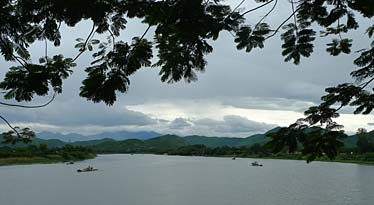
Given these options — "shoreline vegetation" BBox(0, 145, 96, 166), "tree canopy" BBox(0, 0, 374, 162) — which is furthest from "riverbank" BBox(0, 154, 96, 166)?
"tree canopy" BBox(0, 0, 374, 162)

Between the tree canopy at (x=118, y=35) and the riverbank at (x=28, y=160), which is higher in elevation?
the riverbank at (x=28, y=160)

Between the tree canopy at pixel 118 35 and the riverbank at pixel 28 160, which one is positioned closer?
the tree canopy at pixel 118 35

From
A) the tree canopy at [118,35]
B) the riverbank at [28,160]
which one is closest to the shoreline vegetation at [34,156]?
the riverbank at [28,160]

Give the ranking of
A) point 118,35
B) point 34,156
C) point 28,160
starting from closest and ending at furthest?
point 118,35
point 28,160
point 34,156

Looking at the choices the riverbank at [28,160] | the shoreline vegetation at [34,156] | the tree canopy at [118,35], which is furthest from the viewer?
the riverbank at [28,160]

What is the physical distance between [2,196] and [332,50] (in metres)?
45.6

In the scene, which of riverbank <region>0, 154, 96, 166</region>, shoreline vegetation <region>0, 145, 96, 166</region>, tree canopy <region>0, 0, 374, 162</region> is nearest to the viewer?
tree canopy <region>0, 0, 374, 162</region>

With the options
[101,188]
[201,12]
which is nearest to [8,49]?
[201,12]

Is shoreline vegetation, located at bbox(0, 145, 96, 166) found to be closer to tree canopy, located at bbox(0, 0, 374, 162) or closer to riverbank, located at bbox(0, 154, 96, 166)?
riverbank, located at bbox(0, 154, 96, 166)

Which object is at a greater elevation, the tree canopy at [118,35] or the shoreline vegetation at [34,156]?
the shoreline vegetation at [34,156]

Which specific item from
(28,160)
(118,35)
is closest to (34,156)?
(28,160)

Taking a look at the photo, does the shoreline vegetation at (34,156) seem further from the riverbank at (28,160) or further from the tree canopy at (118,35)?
the tree canopy at (118,35)

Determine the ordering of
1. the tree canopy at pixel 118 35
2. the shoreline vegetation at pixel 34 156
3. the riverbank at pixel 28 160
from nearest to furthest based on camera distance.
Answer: the tree canopy at pixel 118 35 < the shoreline vegetation at pixel 34 156 < the riverbank at pixel 28 160

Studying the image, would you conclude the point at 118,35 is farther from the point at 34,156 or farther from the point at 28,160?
the point at 34,156
